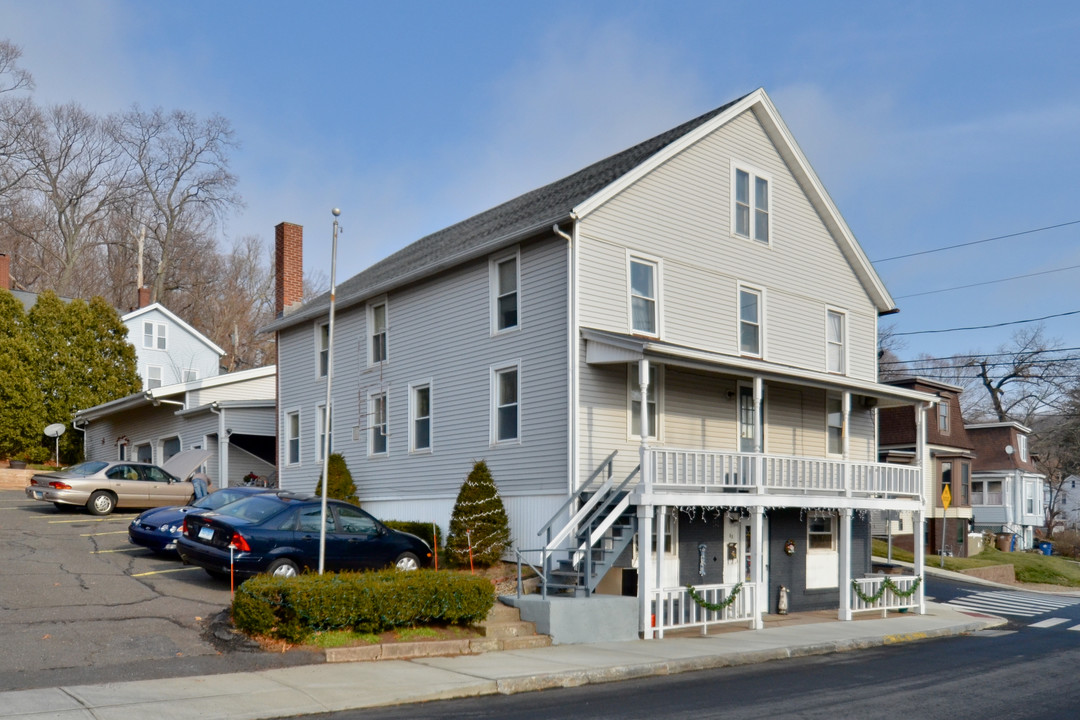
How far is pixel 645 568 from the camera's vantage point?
1753 centimetres

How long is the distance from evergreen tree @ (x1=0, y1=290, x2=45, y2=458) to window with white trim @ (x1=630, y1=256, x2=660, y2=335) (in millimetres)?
28487

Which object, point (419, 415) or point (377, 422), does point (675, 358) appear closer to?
point (419, 415)

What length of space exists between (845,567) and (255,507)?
12.6 meters

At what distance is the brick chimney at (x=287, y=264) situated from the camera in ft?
99.0

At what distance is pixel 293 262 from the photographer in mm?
30312

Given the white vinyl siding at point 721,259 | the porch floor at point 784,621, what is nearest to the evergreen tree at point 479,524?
the porch floor at point 784,621

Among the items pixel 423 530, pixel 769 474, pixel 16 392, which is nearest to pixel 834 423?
pixel 769 474

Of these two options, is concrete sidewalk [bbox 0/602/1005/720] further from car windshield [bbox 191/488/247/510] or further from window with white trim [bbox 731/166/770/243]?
window with white trim [bbox 731/166/770/243]

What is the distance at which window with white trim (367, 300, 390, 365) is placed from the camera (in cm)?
2473

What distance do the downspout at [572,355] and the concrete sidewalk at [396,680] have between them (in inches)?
141

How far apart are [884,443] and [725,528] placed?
2007 cm

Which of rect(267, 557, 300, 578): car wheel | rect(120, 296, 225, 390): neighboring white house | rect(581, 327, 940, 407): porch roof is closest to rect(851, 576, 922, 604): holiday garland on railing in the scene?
rect(581, 327, 940, 407): porch roof

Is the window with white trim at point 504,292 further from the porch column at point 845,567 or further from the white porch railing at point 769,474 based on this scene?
the porch column at point 845,567

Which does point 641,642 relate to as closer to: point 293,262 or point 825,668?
point 825,668
